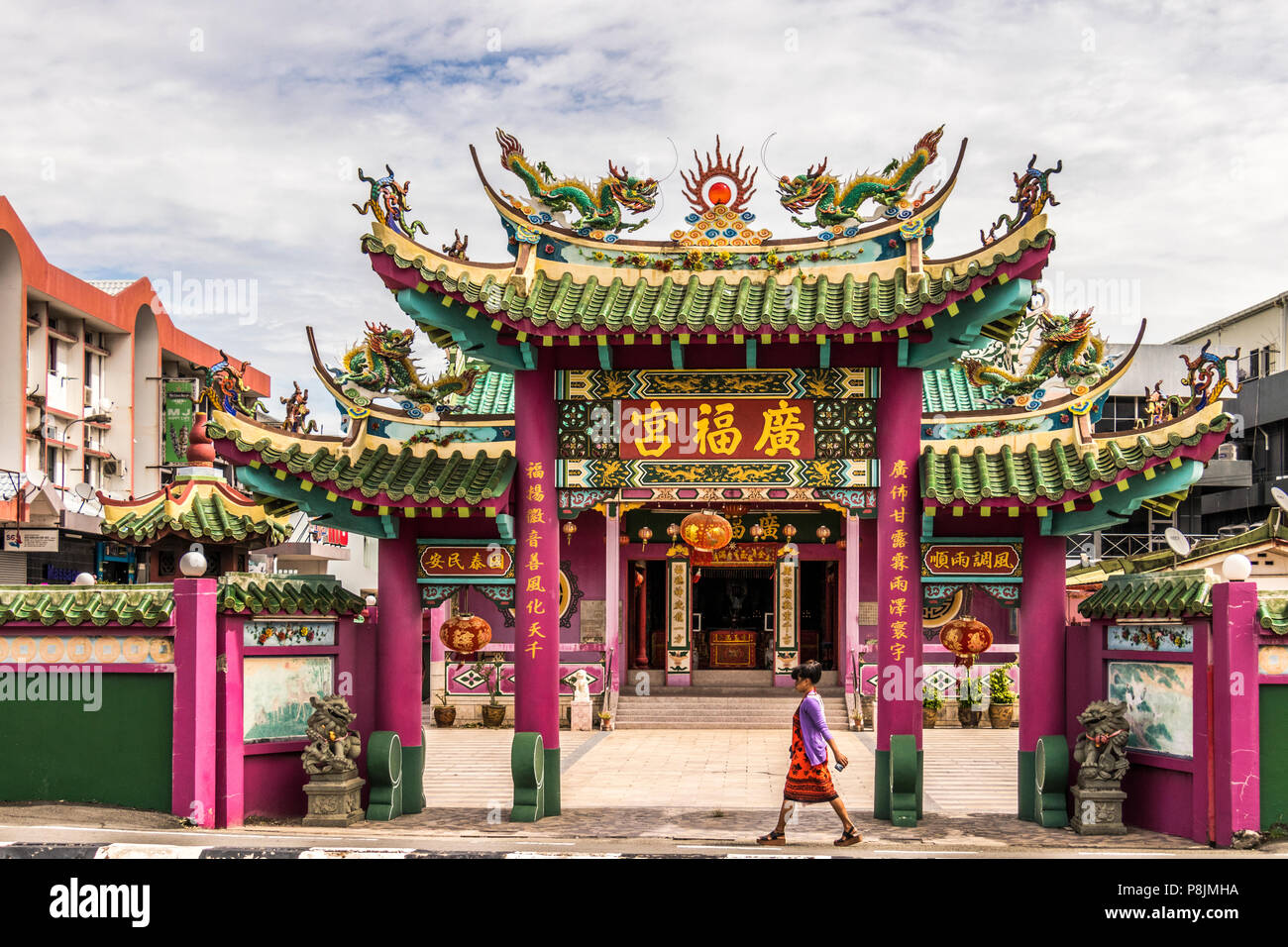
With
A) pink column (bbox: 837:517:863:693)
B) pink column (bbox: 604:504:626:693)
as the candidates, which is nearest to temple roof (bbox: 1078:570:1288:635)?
pink column (bbox: 837:517:863:693)

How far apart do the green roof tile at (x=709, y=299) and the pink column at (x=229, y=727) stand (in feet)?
12.8

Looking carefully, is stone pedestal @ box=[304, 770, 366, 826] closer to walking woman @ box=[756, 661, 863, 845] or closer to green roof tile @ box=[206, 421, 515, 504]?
green roof tile @ box=[206, 421, 515, 504]

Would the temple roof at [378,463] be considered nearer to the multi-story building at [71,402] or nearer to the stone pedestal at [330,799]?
the stone pedestal at [330,799]

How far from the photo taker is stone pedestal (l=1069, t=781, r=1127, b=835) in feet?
37.4

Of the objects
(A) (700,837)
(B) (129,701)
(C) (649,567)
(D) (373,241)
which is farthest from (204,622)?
(C) (649,567)

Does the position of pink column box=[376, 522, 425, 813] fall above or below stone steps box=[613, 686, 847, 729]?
above

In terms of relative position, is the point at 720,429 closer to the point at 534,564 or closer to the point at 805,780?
the point at 534,564

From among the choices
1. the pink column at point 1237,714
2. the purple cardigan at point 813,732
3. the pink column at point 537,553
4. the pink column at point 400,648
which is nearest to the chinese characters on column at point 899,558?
the purple cardigan at point 813,732

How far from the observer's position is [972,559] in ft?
40.3

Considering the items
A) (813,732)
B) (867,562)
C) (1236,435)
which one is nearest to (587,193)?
(813,732)

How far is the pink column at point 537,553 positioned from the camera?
1245cm

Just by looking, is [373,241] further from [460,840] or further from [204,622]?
[460,840]

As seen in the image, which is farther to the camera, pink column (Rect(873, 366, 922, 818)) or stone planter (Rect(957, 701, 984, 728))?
stone planter (Rect(957, 701, 984, 728))

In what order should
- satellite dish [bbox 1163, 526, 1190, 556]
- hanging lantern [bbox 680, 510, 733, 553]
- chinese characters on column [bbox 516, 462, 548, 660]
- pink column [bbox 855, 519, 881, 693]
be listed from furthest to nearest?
pink column [bbox 855, 519, 881, 693] → hanging lantern [bbox 680, 510, 733, 553] → chinese characters on column [bbox 516, 462, 548, 660] → satellite dish [bbox 1163, 526, 1190, 556]
